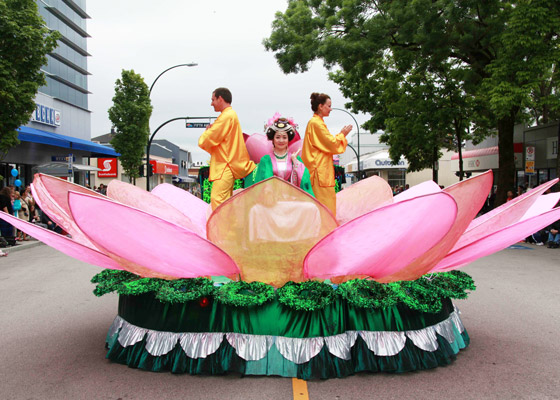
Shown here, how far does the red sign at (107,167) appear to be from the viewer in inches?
1797

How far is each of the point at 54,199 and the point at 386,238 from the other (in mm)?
2868

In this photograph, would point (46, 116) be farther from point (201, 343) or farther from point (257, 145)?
point (201, 343)

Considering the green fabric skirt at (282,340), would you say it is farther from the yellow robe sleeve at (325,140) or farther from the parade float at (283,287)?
the yellow robe sleeve at (325,140)

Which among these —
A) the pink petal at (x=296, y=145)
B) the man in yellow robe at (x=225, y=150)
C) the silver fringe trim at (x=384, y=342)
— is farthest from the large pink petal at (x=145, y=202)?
the silver fringe trim at (x=384, y=342)

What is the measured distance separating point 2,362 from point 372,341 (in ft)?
9.88

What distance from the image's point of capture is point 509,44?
12266 millimetres

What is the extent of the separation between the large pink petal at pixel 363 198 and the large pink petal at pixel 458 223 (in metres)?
2.28

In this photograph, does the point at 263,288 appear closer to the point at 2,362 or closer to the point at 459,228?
the point at 459,228

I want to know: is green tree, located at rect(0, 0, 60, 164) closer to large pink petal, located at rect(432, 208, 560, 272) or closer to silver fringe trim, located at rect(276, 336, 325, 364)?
silver fringe trim, located at rect(276, 336, 325, 364)

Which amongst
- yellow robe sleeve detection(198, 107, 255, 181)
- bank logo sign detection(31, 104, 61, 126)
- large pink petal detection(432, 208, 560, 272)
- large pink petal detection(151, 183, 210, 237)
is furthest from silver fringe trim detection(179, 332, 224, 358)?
bank logo sign detection(31, 104, 61, 126)

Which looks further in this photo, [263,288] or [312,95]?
[312,95]

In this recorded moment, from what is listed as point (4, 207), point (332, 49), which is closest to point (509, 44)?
point (332, 49)

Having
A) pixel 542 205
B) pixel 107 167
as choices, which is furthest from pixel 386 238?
pixel 107 167

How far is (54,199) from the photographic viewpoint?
4.13 metres
